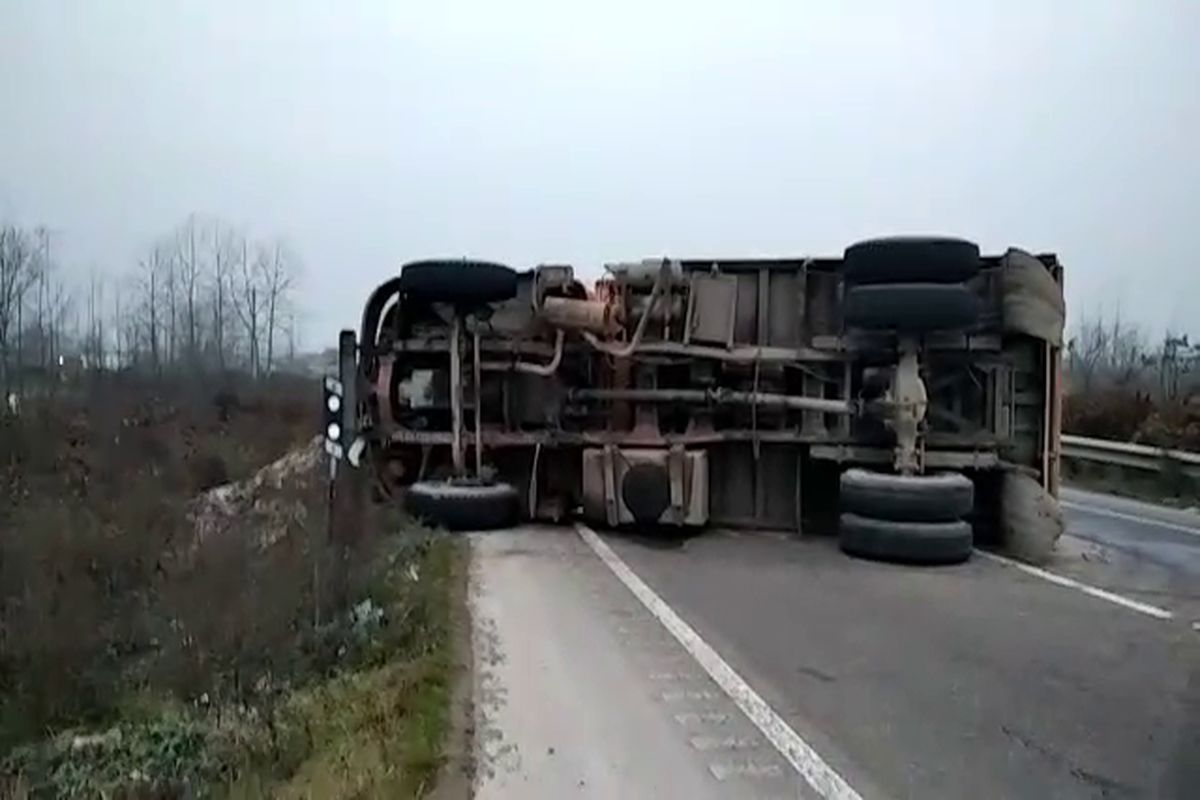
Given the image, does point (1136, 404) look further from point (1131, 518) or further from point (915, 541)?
point (915, 541)

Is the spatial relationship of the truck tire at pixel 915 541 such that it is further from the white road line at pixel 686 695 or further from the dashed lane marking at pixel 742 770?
the dashed lane marking at pixel 742 770

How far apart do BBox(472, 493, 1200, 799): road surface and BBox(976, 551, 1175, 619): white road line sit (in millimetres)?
35

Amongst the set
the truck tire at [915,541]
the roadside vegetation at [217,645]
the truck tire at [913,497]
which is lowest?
the roadside vegetation at [217,645]

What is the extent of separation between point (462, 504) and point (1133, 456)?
10.1 metres

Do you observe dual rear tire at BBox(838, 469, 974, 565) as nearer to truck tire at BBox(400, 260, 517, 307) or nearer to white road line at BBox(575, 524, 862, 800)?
white road line at BBox(575, 524, 862, 800)

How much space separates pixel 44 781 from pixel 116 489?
9.01 meters

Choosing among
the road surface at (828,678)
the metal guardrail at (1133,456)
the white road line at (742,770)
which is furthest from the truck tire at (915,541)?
the metal guardrail at (1133,456)

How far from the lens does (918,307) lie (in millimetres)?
9453

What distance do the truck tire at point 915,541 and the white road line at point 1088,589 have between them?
0.51m

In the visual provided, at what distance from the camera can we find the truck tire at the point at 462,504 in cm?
1055

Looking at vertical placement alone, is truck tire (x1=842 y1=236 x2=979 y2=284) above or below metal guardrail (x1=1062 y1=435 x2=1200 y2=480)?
above

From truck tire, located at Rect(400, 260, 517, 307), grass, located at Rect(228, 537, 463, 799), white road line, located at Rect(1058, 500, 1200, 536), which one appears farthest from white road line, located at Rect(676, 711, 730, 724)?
white road line, located at Rect(1058, 500, 1200, 536)

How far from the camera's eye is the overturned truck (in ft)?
32.4

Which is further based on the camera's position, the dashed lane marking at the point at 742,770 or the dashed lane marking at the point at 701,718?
the dashed lane marking at the point at 701,718
